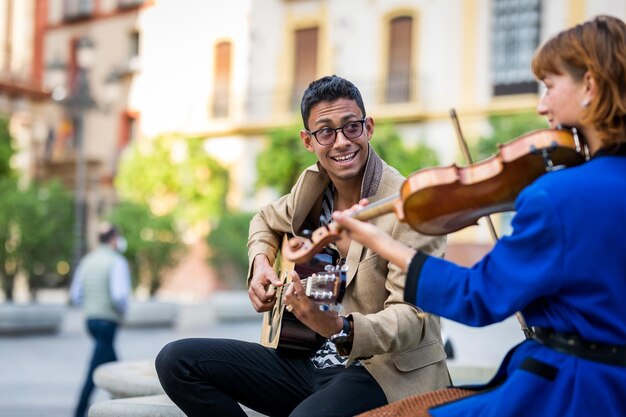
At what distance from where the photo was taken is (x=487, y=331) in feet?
25.0

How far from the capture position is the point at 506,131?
68.5ft

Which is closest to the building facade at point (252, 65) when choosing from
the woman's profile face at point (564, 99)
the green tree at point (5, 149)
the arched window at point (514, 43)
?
the arched window at point (514, 43)

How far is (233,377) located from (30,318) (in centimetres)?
1172

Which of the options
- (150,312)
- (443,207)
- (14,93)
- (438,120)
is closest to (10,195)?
(150,312)

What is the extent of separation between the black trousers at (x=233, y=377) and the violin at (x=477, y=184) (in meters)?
0.90

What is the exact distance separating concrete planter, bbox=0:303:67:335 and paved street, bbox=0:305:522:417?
0.18 m

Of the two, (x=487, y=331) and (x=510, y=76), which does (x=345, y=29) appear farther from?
(x=487, y=331)

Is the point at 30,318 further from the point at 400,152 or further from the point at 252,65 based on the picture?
the point at 252,65

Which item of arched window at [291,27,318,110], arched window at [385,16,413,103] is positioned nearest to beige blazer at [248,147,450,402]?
arched window at [385,16,413,103]

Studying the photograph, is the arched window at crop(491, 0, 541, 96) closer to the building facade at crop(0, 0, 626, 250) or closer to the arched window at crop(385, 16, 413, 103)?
the building facade at crop(0, 0, 626, 250)

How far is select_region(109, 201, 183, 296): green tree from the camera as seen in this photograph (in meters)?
18.2

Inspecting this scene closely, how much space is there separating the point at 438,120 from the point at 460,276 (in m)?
21.4

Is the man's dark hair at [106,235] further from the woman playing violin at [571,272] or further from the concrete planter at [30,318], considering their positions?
the woman playing violin at [571,272]

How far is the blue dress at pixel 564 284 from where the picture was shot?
1.93 metres
